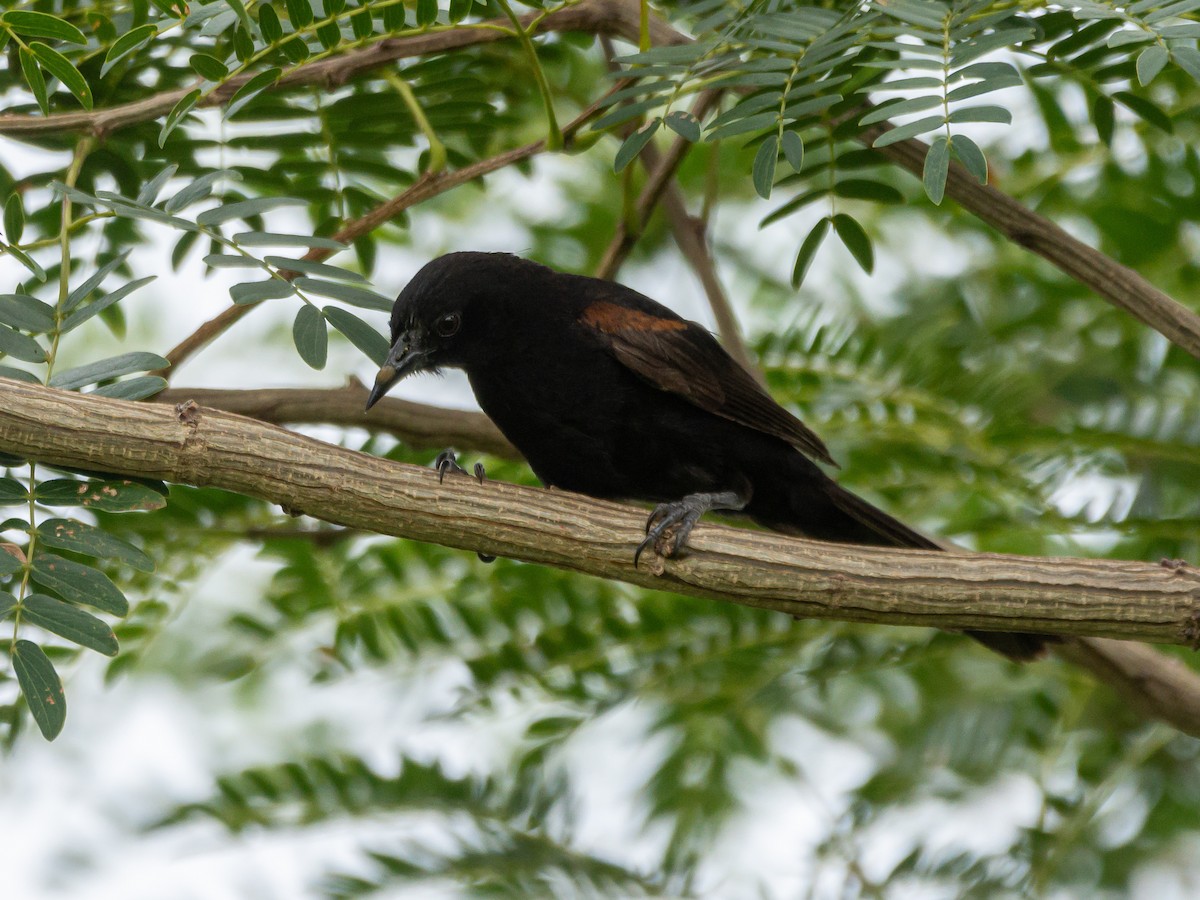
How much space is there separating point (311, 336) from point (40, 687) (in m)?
0.91

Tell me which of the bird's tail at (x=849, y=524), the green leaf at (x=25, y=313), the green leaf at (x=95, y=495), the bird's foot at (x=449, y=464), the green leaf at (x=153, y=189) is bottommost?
the bird's tail at (x=849, y=524)

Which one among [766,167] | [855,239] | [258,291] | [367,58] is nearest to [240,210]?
[258,291]

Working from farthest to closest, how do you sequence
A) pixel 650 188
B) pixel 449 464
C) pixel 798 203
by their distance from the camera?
pixel 650 188, pixel 449 464, pixel 798 203

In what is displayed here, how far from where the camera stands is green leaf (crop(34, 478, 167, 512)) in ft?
8.81

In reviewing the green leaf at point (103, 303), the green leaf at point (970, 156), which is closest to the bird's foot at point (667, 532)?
the green leaf at point (970, 156)

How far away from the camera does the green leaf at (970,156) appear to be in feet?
8.23

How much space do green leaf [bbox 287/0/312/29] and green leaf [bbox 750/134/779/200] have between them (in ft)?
3.55

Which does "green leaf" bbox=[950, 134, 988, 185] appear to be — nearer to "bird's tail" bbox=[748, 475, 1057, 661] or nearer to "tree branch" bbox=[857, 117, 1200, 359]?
"tree branch" bbox=[857, 117, 1200, 359]

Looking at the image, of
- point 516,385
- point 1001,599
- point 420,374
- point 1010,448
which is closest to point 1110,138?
point 1010,448

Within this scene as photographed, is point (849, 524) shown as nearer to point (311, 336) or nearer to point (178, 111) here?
point (311, 336)

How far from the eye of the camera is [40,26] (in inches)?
108

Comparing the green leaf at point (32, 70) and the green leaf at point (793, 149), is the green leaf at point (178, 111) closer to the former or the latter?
the green leaf at point (32, 70)

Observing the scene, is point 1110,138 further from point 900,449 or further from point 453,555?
point 453,555

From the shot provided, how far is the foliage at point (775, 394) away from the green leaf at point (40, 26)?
0.07 meters
